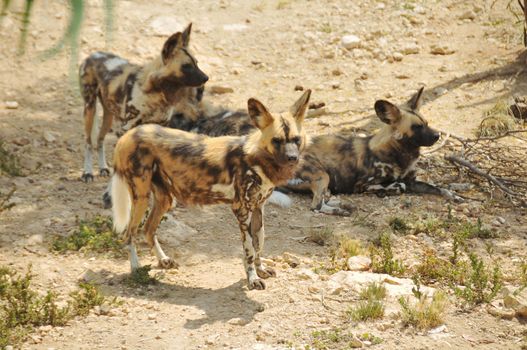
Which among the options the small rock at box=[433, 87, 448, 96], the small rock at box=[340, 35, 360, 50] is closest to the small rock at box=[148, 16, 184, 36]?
the small rock at box=[340, 35, 360, 50]

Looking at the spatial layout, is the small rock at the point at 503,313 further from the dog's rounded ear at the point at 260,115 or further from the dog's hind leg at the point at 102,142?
the dog's hind leg at the point at 102,142

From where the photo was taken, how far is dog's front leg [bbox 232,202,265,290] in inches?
188

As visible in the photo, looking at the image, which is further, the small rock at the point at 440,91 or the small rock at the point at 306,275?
the small rock at the point at 440,91

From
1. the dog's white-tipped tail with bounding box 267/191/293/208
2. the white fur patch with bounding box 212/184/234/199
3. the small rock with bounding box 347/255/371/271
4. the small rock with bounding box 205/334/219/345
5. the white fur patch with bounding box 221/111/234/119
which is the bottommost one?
the dog's white-tipped tail with bounding box 267/191/293/208

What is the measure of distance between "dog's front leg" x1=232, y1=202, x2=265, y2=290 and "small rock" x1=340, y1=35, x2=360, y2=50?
5.38 m

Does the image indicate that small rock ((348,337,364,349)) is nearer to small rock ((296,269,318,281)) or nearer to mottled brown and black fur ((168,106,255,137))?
small rock ((296,269,318,281))

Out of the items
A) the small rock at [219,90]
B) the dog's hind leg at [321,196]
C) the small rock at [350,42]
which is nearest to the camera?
the dog's hind leg at [321,196]

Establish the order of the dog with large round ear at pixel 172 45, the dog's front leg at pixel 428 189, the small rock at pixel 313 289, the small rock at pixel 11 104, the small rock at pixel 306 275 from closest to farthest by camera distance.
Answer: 1. the small rock at pixel 313 289
2. the small rock at pixel 306 275
3. the dog with large round ear at pixel 172 45
4. the dog's front leg at pixel 428 189
5. the small rock at pixel 11 104

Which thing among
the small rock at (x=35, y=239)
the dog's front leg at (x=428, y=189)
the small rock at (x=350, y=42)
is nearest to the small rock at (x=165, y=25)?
the small rock at (x=350, y=42)

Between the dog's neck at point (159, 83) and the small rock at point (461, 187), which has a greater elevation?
the dog's neck at point (159, 83)

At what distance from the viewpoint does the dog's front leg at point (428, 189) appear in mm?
6642

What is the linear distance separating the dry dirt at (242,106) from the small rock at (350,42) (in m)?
0.08

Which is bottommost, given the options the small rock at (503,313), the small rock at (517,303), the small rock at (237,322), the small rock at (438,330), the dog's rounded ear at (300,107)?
the small rock at (237,322)

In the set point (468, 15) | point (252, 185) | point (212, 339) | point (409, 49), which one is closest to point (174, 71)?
point (252, 185)
